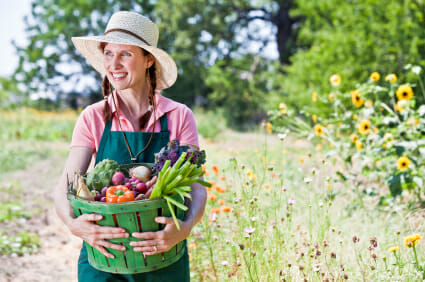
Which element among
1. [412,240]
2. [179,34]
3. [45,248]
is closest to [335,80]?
[412,240]

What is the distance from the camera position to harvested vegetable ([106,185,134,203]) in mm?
1307

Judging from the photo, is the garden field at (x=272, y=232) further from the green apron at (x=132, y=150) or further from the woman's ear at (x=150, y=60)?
the woman's ear at (x=150, y=60)

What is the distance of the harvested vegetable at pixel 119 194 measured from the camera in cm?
131

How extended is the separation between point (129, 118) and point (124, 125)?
4cm

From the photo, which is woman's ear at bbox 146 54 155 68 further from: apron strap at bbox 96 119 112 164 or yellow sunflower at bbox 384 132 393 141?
yellow sunflower at bbox 384 132 393 141

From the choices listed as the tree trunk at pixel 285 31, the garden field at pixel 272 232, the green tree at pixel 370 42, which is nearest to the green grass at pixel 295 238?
the garden field at pixel 272 232

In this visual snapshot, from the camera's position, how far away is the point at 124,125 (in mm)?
1854

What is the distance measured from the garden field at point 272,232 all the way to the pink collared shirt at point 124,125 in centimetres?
50

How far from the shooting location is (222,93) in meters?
15.2

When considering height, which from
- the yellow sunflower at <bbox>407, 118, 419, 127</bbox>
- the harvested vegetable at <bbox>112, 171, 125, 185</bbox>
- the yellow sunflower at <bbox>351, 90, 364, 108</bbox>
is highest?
the yellow sunflower at <bbox>351, 90, 364, 108</bbox>

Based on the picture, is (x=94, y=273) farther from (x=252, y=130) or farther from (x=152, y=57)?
(x=252, y=130)

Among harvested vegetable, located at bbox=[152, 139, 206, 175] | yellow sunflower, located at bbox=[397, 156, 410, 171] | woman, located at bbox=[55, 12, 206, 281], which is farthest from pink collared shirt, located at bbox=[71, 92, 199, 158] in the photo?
yellow sunflower, located at bbox=[397, 156, 410, 171]

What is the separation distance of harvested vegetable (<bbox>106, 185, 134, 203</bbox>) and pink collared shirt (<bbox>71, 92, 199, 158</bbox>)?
0.52 metres

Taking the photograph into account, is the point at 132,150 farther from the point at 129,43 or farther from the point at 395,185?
the point at 395,185
